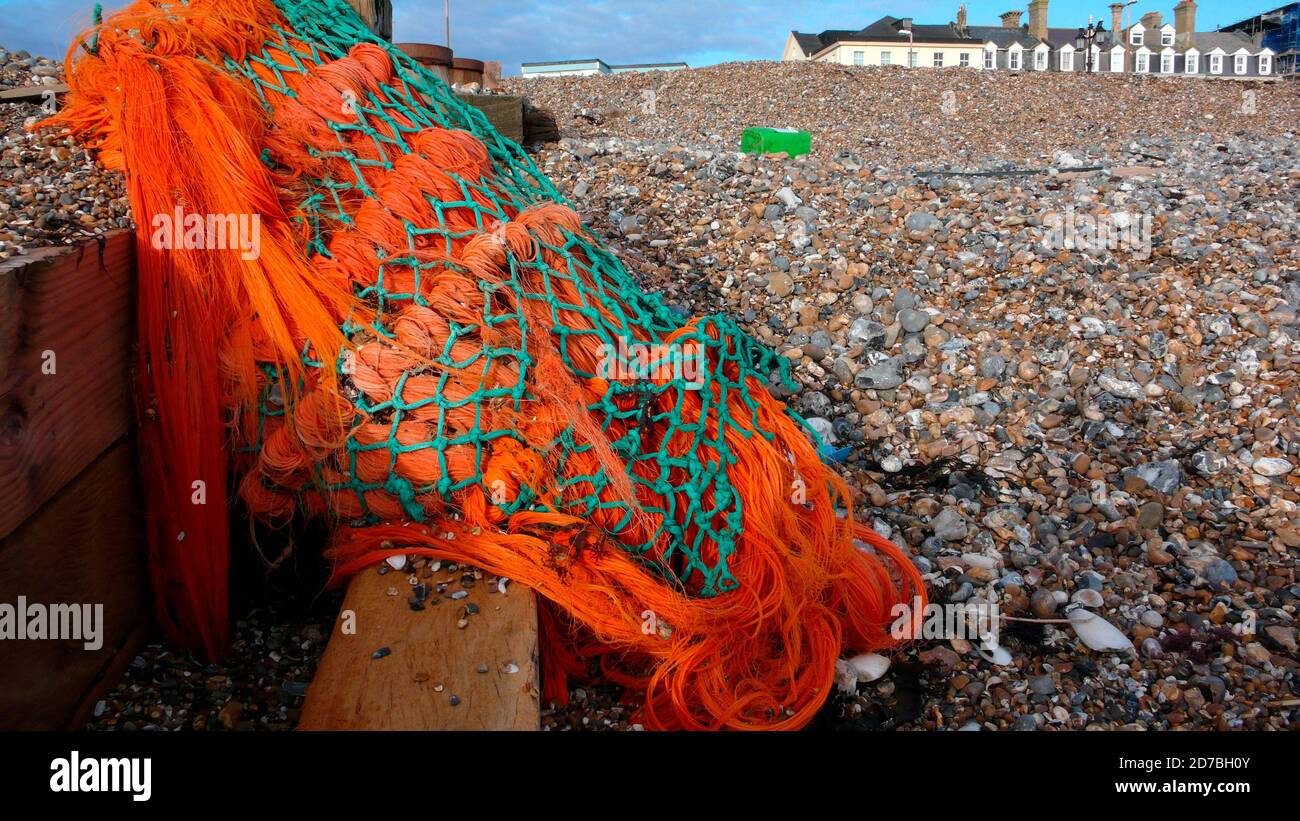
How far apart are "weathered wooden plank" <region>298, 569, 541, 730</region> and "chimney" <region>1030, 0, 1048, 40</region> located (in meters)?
Result: 40.2

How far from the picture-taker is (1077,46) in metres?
36.4

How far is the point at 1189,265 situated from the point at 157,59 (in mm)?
4725

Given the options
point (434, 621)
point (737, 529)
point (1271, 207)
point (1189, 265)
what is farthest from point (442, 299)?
point (1271, 207)

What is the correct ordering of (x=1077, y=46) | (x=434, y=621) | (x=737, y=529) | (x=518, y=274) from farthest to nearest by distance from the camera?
(x=1077, y=46), (x=518, y=274), (x=737, y=529), (x=434, y=621)

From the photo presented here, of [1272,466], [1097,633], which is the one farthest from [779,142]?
[1097,633]

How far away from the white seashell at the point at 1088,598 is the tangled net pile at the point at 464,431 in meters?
0.76

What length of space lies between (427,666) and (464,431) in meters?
0.58

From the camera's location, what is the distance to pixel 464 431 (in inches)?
84.7

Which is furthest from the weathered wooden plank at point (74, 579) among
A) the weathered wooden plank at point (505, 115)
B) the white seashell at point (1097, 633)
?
the weathered wooden plank at point (505, 115)

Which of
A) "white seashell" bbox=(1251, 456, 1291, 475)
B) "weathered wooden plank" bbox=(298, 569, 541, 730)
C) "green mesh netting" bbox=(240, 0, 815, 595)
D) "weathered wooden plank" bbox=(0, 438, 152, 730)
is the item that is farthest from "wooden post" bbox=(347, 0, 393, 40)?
"white seashell" bbox=(1251, 456, 1291, 475)

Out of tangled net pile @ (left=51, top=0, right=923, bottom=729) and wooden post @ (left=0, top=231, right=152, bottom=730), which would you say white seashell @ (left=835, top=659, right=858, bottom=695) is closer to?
tangled net pile @ (left=51, top=0, right=923, bottom=729)

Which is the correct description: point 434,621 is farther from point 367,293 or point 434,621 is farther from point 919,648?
point 919,648

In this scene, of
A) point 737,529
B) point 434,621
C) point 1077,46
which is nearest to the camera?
point 434,621

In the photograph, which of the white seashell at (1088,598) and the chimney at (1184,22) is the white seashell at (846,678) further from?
the chimney at (1184,22)
